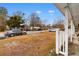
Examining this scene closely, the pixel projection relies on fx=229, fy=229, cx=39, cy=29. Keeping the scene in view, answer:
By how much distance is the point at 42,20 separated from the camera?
2.58 metres

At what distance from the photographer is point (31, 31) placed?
2.58 metres

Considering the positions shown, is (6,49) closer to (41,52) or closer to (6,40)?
(6,40)

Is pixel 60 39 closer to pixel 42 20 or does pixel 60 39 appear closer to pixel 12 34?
pixel 42 20

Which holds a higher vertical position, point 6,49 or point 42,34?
point 42,34

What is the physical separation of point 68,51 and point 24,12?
0.66m

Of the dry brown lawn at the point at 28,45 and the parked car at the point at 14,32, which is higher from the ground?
the parked car at the point at 14,32

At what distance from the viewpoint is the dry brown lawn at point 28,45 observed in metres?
2.57

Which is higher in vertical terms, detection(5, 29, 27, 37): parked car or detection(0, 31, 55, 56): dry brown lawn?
detection(5, 29, 27, 37): parked car

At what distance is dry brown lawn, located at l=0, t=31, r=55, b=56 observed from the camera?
8.45 ft

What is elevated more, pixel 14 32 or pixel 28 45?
pixel 14 32

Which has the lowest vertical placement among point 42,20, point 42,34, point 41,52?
point 41,52

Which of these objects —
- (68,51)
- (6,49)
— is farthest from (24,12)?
(68,51)

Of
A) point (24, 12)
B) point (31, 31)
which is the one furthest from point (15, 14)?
point (31, 31)

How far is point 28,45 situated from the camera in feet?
8.49
